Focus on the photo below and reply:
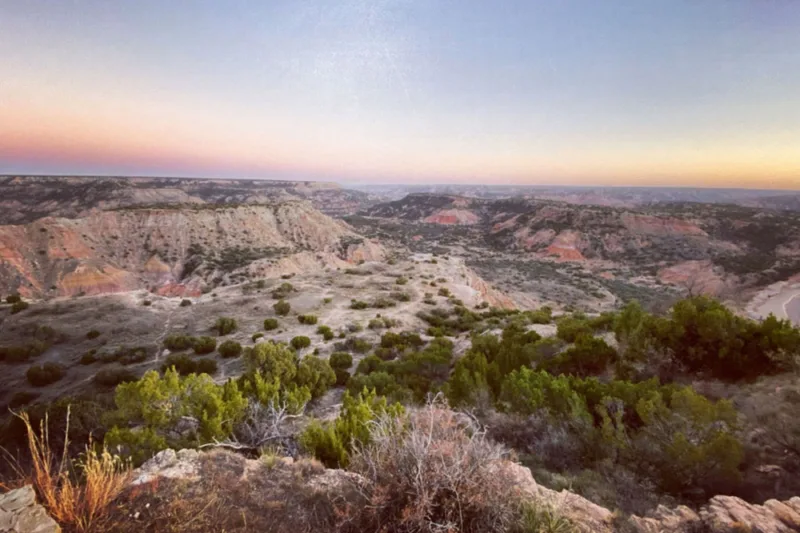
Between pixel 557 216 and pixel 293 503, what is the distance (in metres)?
80.7

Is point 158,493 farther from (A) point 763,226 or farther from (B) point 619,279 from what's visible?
(A) point 763,226

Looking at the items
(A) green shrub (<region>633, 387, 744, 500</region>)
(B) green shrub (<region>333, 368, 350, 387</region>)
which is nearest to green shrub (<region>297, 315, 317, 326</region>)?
(B) green shrub (<region>333, 368, 350, 387</region>)

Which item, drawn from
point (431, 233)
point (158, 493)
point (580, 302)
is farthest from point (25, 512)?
point (431, 233)

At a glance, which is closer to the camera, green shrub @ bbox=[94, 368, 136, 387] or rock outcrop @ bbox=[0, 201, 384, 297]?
green shrub @ bbox=[94, 368, 136, 387]

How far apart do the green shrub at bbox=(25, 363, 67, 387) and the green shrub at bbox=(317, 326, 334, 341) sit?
10102mm

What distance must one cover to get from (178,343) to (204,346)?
5.64ft

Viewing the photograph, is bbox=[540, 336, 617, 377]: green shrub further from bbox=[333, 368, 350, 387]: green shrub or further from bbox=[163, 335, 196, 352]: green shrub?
bbox=[163, 335, 196, 352]: green shrub

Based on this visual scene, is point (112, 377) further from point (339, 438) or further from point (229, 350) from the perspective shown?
point (339, 438)

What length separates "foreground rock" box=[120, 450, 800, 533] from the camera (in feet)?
11.0

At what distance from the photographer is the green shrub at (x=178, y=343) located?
1638 centimetres

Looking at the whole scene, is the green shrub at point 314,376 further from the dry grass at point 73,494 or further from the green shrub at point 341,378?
the dry grass at point 73,494

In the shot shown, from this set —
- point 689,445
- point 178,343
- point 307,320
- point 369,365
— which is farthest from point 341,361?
point 689,445

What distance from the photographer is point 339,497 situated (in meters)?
3.65

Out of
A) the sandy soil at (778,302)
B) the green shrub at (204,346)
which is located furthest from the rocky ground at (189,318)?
the sandy soil at (778,302)
